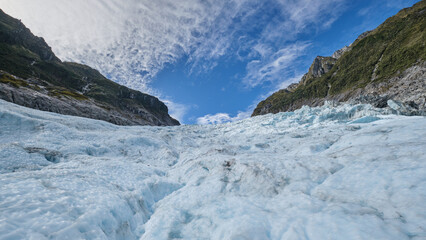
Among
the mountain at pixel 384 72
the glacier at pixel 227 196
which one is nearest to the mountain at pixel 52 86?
the glacier at pixel 227 196

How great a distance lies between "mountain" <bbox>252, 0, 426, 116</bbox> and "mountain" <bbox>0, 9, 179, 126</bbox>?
69.2 meters

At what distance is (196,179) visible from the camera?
11.7m

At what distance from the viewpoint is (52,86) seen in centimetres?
7950

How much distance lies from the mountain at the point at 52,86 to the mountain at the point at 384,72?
69.2m

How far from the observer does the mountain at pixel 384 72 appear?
4933 centimetres

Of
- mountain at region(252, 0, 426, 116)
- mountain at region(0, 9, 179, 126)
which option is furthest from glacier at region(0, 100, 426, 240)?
mountain at region(0, 9, 179, 126)

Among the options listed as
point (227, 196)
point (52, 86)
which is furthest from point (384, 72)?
point (52, 86)

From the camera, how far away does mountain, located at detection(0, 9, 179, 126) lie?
4848cm

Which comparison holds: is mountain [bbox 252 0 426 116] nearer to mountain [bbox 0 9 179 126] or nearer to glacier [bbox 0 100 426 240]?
glacier [bbox 0 100 426 240]

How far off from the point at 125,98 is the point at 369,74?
151585 mm

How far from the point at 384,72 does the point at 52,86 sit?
142135 millimetres

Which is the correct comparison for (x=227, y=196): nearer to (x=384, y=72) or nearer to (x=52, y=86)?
(x=52, y=86)

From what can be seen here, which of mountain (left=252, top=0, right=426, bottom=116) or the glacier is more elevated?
mountain (left=252, top=0, right=426, bottom=116)

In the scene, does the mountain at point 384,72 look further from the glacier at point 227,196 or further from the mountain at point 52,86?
the mountain at point 52,86
